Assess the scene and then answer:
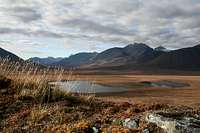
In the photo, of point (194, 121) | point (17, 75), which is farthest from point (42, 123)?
point (17, 75)

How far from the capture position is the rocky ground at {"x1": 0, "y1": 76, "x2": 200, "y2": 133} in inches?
268

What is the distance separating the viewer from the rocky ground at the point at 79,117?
6.80 m

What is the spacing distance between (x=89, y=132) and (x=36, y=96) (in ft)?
14.2

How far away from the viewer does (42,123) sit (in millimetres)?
8398

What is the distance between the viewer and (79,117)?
882 centimetres

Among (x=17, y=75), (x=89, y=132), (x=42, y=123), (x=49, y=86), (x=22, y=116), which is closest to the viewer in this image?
(x=89, y=132)

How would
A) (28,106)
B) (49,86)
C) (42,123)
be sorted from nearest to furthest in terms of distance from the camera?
(42,123)
(28,106)
(49,86)

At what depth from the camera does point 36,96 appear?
36.6 ft

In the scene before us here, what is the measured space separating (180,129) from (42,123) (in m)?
3.46

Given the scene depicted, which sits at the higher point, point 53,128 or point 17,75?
point 17,75

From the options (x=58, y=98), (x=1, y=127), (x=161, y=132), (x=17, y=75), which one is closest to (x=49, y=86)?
(x=58, y=98)

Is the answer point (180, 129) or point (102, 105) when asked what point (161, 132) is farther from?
point (102, 105)

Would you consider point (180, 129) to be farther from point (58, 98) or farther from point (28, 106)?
point (58, 98)

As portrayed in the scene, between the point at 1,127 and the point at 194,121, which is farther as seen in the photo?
the point at 1,127
